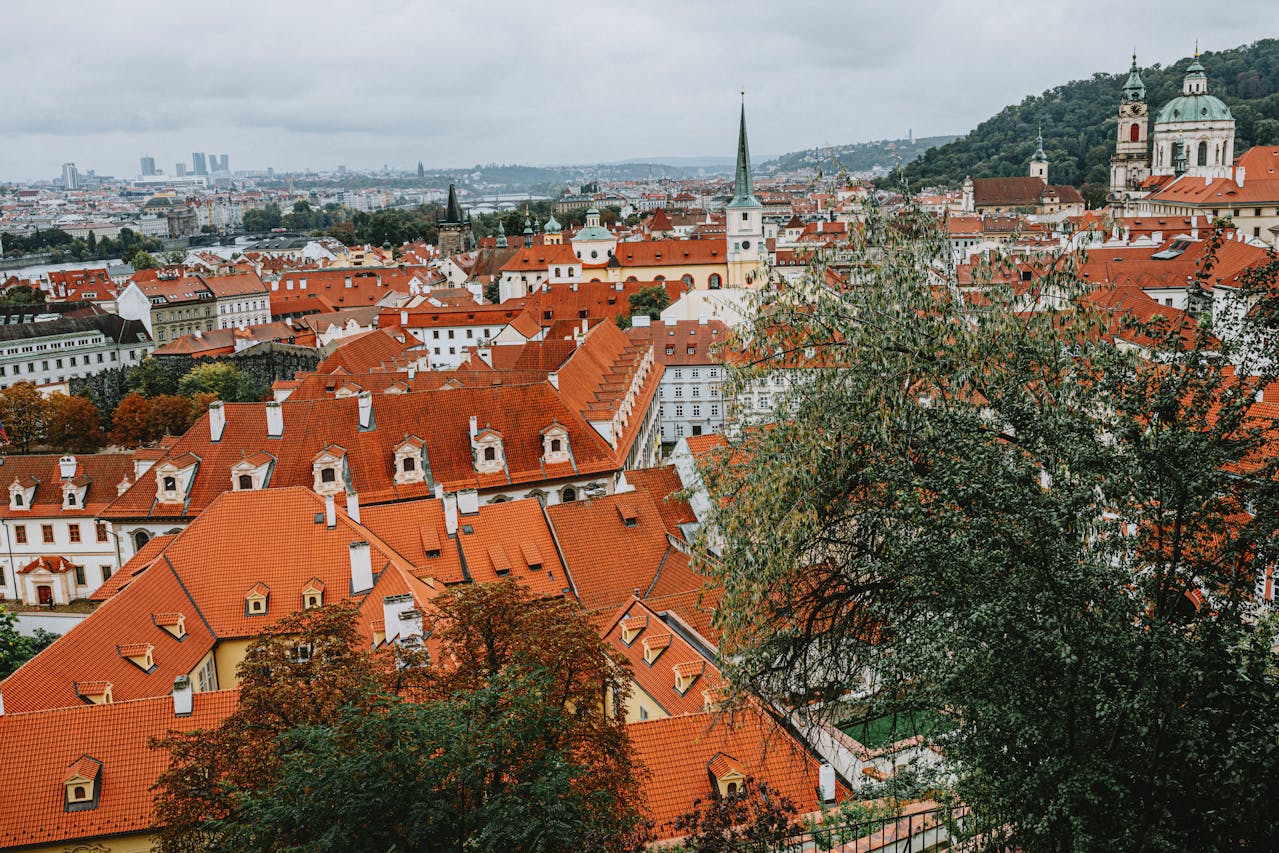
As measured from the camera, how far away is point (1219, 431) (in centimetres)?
1018

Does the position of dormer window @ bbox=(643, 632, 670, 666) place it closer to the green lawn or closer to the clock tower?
the green lawn

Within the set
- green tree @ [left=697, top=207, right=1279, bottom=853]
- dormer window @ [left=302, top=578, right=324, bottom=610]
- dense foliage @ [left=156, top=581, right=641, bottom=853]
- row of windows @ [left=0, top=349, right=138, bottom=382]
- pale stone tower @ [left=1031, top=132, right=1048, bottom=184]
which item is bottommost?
row of windows @ [left=0, top=349, right=138, bottom=382]

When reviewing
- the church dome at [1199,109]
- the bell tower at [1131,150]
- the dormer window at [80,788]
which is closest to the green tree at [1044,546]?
the dormer window at [80,788]

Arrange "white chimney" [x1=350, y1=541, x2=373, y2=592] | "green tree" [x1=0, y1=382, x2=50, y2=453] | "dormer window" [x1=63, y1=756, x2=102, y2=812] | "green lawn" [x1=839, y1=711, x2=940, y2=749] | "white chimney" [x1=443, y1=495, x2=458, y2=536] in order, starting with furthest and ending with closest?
"green tree" [x1=0, y1=382, x2=50, y2=453]
"white chimney" [x1=443, y1=495, x2=458, y2=536]
"white chimney" [x1=350, y1=541, x2=373, y2=592]
"dormer window" [x1=63, y1=756, x2=102, y2=812]
"green lawn" [x1=839, y1=711, x2=940, y2=749]

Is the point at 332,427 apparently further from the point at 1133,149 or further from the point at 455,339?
the point at 1133,149

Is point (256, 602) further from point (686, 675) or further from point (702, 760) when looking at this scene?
point (702, 760)

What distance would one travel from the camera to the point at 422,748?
12.4 m

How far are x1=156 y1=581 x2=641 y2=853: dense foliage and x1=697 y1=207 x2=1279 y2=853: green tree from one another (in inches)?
95.6

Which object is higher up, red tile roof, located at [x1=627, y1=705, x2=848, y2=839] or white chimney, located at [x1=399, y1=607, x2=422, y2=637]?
white chimney, located at [x1=399, y1=607, x2=422, y2=637]

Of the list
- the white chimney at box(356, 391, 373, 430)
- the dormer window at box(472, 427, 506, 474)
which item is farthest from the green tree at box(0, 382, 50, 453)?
the dormer window at box(472, 427, 506, 474)

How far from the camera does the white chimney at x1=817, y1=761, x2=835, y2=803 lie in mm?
17125

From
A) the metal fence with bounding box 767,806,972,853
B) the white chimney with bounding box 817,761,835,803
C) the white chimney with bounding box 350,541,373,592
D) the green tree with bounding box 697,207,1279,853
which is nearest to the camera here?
the green tree with bounding box 697,207,1279,853

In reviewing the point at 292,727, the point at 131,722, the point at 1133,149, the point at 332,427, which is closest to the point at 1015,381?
the point at 292,727

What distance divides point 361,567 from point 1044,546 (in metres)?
19.1
